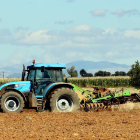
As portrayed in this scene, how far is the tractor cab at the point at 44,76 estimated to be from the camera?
1264 cm

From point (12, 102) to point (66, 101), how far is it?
2.44 meters

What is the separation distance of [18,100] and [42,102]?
3.49ft

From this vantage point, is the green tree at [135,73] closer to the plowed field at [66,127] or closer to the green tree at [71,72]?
the plowed field at [66,127]

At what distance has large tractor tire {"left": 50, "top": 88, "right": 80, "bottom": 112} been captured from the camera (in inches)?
494

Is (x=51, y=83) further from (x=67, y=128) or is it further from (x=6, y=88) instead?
(x=67, y=128)

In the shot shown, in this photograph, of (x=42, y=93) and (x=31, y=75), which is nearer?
(x=42, y=93)

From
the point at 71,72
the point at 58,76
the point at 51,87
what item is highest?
the point at 71,72

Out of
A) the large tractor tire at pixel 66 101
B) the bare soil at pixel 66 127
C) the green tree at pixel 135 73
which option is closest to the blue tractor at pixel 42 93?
the large tractor tire at pixel 66 101

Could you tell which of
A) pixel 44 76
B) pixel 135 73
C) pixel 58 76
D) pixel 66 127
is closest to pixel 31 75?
pixel 44 76

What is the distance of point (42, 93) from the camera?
12602mm

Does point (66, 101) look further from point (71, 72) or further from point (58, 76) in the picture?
point (71, 72)

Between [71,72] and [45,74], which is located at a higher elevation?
[71,72]

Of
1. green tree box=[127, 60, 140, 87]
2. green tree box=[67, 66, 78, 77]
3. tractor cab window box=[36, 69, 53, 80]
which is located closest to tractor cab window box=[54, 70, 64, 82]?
tractor cab window box=[36, 69, 53, 80]

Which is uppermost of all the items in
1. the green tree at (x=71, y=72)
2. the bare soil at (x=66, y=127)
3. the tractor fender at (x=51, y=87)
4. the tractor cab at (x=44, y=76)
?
the green tree at (x=71, y=72)
